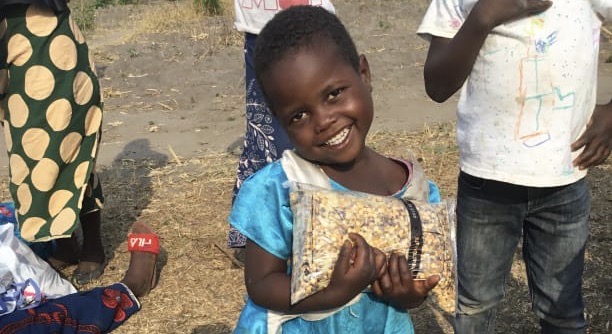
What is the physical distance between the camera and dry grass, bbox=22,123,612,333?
3.20 meters

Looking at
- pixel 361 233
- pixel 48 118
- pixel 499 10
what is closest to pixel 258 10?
pixel 48 118

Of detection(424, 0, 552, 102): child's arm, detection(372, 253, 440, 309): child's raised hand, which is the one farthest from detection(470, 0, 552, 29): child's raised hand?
detection(372, 253, 440, 309): child's raised hand

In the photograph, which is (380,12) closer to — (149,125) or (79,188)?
(149,125)

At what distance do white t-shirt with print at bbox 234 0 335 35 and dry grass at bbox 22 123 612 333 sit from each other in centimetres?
72

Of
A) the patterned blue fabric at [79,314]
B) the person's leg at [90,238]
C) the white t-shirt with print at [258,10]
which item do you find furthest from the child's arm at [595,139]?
the person's leg at [90,238]

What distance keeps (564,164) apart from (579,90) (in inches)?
7.9

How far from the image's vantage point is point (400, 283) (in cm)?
152

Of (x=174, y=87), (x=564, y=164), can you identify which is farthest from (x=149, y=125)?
(x=564, y=164)

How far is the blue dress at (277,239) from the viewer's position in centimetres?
162

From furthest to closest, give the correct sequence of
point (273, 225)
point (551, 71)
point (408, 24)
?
1. point (408, 24)
2. point (551, 71)
3. point (273, 225)

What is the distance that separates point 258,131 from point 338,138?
67.3 inches

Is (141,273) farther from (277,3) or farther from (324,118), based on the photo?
(324,118)

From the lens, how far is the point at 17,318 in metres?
2.94

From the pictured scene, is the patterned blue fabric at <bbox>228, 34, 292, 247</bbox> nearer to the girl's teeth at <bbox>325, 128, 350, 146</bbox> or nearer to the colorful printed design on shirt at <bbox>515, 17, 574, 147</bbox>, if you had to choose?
the colorful printed design on shirt at <bbox>515, 17, 574, 147</bbox>
